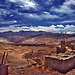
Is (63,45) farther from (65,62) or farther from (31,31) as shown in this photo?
(31,31)

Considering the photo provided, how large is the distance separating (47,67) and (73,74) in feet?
13.5

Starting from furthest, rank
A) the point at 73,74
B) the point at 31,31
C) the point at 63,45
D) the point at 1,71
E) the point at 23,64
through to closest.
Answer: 1. the point at 31,31
2. the point at 63,45
3. the point at 23,64
4. the point at 73,74
5. the point at 1,71

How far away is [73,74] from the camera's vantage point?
538 inches

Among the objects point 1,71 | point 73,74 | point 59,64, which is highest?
point 1,71

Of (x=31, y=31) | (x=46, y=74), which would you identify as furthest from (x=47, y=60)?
(x=31, y=31)

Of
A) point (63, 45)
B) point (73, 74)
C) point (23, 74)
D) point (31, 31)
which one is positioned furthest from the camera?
point (31, 31)

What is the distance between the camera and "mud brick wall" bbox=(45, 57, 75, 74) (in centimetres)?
1401

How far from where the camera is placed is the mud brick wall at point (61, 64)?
14.0m

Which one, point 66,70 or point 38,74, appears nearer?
point 38,74

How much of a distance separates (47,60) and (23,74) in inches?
215

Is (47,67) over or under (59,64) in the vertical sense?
under

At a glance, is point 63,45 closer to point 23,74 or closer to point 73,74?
point 73,74

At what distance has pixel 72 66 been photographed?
52.5 ft

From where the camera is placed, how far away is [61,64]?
553 inches
